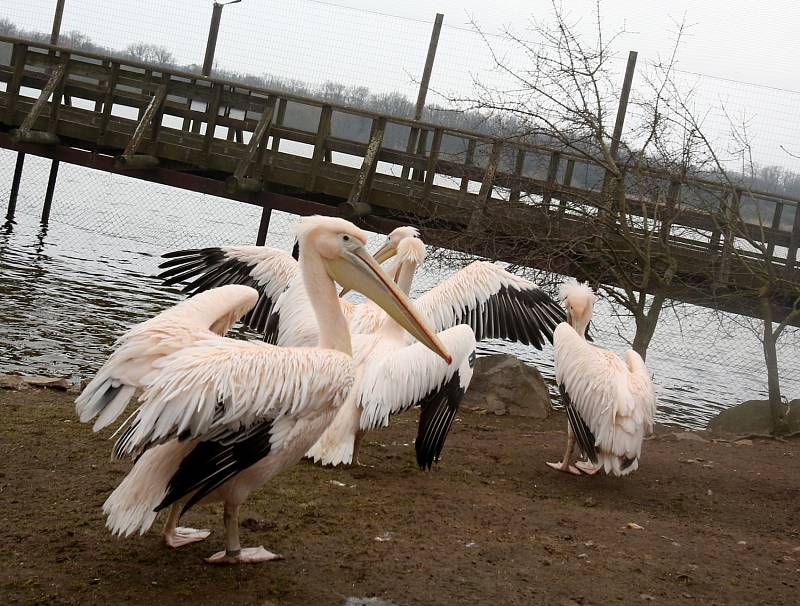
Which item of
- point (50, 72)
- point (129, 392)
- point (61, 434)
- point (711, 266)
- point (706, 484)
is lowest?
point (61, 434)

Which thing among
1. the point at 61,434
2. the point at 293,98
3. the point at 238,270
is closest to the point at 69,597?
the point at 61,434

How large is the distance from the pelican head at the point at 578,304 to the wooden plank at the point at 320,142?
567 centimetres

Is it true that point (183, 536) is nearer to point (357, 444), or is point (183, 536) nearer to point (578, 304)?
point (357, 444)

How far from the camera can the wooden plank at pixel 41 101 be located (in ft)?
37.8

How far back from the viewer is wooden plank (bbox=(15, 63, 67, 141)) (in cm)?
1151

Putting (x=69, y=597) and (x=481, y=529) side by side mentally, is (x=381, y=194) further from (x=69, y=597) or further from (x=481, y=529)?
(x=69, y=597)

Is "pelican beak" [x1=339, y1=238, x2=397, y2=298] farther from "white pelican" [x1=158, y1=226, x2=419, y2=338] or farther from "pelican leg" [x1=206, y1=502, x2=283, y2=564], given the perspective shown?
"pelican leg" [x1=206, y1=502, x2=283, y2=564]

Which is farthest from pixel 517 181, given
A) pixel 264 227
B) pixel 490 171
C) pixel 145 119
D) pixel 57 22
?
pixel 57 22

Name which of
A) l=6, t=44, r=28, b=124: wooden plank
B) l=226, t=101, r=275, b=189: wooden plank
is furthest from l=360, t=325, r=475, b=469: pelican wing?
l=6, t=44, r=28, b=124: wooden plank

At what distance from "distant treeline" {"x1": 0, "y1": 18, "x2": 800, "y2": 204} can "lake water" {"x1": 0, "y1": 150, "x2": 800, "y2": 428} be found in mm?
1433

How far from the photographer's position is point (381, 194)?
10.8 m

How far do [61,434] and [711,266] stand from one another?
5.89 m

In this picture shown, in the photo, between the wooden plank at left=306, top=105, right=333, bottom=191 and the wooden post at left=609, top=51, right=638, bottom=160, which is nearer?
the wooden post at left=609, top=51, right=638, bottom=160

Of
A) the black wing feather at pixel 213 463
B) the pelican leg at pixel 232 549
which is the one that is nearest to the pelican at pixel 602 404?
the pelican leg at pixel 232 549
